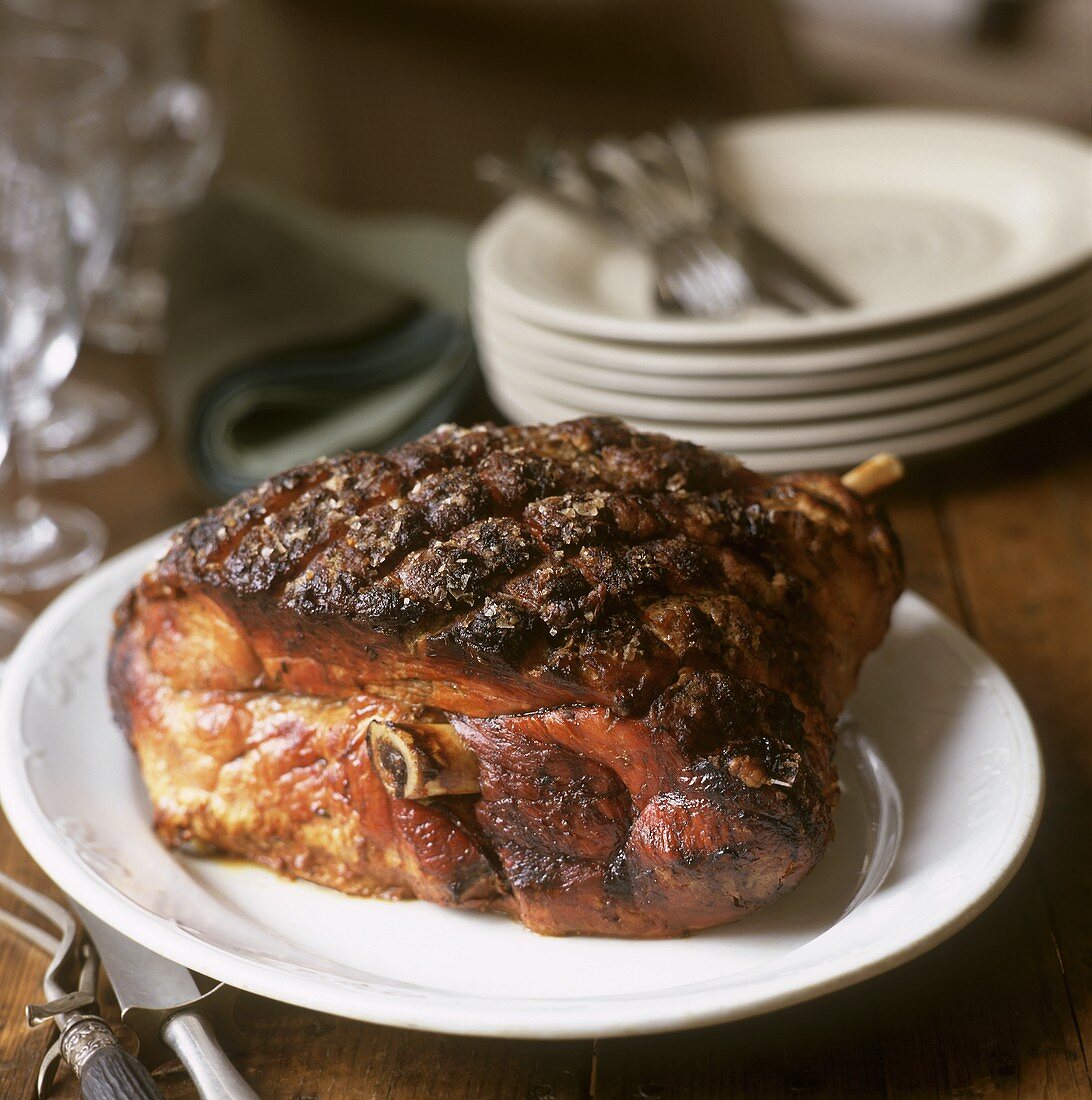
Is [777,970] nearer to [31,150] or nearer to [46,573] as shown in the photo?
[46,573]

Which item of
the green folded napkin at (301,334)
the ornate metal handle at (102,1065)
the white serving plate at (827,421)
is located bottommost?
the green folded napkin at (301,334)

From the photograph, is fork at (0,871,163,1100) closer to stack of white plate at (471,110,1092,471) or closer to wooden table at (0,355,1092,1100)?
wooden table at (0,355,1092,1100)

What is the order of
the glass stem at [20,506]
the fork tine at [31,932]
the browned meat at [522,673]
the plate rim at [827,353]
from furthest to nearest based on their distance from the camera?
the glass stem at [20,506]
the plate rim at [827,353]
the fork tine at [31,932]
the browned meat at [522,673]

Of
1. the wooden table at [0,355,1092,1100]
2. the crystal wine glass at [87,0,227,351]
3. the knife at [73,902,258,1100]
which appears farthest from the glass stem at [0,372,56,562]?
the knife at [73,902,258,1100]

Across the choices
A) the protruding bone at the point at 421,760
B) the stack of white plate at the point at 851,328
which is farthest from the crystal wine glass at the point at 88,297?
the protruding bone at the point at 421,760

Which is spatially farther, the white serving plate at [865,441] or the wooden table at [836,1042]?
the white serving plate at [865,441]

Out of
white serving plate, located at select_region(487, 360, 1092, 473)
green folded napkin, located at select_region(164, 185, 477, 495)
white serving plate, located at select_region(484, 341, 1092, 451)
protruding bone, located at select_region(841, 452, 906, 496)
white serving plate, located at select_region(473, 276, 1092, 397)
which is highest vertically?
protruding bone, located at select_region(841, 452, 906, 496)

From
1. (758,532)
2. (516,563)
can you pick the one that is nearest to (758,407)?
(758,532)

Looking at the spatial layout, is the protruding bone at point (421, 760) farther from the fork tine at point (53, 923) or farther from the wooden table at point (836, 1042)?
the fork tine at point (53, 923)
